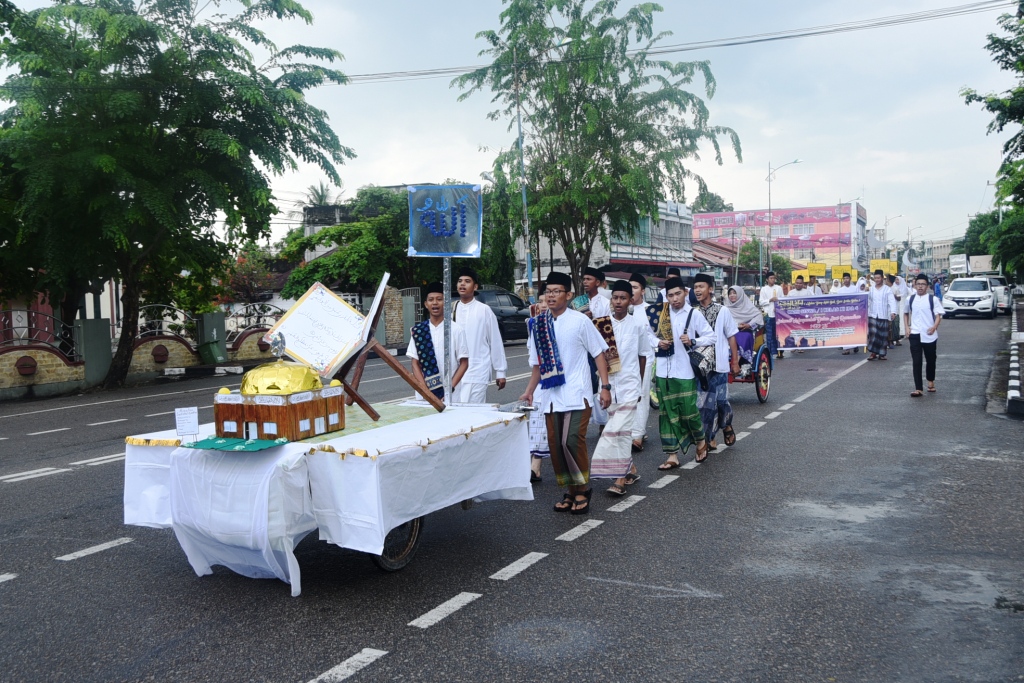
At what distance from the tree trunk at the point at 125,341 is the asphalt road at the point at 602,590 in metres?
10.7

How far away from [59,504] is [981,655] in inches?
257

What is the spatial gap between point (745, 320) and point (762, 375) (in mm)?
829

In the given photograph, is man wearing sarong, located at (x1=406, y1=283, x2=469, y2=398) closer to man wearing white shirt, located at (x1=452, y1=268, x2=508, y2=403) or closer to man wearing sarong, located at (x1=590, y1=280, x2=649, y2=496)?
man wearing white shirt, located at (x1=452, y1=268, x2=508, y2=403)

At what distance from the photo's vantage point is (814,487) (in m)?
7.46

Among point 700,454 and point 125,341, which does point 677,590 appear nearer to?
point 700,454

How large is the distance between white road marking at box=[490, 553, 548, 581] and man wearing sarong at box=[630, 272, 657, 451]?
2447 millimetres

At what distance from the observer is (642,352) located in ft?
25.7

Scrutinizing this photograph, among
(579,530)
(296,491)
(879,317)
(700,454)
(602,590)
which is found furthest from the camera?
(879,317)

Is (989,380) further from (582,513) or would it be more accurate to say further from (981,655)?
(981,655)

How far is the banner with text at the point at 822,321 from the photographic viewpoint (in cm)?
2011

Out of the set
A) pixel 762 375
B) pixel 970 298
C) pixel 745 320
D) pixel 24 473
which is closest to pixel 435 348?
pixel 24 473

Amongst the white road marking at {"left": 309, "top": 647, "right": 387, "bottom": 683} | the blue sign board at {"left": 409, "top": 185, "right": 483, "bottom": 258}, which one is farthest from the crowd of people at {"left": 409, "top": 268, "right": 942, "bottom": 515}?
the white road marking at {"left": 309, "top": 647, "right": 387, "bottom": 683}

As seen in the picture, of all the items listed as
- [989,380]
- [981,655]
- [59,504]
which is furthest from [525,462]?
[989,380]

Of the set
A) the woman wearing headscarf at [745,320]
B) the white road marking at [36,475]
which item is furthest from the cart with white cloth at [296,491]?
the woman wearing headscarf at [745,320]
